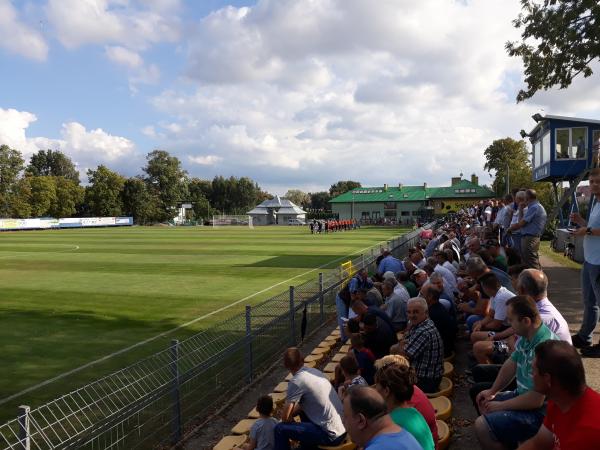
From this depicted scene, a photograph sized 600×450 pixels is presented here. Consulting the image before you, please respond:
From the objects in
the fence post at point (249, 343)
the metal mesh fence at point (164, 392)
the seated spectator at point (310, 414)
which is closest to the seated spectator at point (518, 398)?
the seated spectator at point (310, 414)

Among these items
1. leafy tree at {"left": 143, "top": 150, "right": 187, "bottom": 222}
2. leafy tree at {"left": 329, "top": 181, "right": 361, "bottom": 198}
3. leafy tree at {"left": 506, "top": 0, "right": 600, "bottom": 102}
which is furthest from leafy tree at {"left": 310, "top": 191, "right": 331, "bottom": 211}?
leafy tree at {"left": 506, "top": 0, "right": 600, "bottom": 102}

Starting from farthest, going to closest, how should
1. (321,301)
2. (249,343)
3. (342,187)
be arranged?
(342,187)
(321,301)
(249,343)

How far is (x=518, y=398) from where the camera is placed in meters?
3.61

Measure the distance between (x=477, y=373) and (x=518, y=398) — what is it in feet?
4.67

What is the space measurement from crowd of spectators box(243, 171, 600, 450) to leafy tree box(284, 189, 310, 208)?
5864 inches

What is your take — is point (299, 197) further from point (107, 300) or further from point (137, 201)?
point (107, 300)

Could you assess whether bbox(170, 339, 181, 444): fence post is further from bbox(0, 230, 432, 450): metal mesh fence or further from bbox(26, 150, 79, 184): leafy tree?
bbox(26, 150, 79, 184): leafy tree

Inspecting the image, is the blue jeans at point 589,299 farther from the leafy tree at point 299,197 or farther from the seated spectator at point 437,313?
the leafy tree at point 299,197

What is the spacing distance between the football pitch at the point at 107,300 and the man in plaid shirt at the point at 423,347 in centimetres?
593

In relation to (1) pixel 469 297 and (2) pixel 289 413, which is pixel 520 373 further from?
(1) pixel 469 297

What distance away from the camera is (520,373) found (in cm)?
397

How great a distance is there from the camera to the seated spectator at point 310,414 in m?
4.79

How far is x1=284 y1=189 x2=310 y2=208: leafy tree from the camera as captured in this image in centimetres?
16150

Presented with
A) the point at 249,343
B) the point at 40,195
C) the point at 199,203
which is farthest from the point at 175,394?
the point at 199,203
